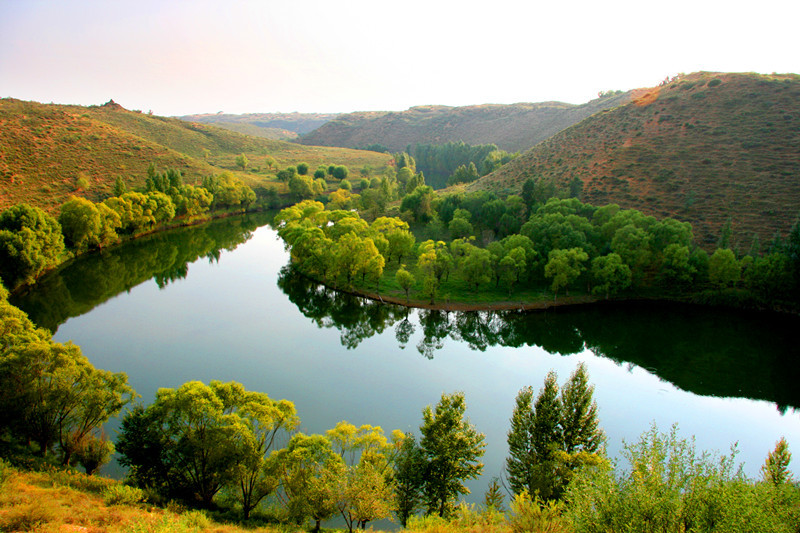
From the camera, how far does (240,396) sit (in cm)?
1948

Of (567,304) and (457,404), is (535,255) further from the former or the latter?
(457,404)

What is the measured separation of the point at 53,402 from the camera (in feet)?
65.6

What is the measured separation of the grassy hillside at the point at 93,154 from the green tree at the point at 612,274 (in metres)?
80.5

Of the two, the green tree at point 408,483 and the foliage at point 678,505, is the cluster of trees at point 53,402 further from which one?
the foliage at point 678,505

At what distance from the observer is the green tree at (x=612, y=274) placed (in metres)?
45.5

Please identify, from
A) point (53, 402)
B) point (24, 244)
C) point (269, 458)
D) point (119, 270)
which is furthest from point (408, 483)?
point (119, 270)

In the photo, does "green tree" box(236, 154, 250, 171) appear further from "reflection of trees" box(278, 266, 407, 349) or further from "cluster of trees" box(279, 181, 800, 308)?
"reflection of trees" box(278, 266, 407, 349)

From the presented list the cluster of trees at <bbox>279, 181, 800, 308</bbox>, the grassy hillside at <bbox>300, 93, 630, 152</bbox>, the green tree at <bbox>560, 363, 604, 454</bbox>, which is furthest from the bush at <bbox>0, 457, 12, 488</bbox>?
the grassy hillside at <bbox>300, 93, 630, 152</bbox>

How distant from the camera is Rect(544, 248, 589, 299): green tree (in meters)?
45.8

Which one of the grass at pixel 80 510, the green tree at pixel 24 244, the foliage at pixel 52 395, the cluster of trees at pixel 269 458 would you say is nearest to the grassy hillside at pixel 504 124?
the green tree at pixel 24 244

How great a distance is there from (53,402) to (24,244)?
1372 inches

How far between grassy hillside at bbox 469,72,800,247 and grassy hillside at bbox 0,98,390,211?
7375 cm

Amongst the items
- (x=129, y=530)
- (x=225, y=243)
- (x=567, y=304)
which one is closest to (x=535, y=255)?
(x=567, y=304)

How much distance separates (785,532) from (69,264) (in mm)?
70301
